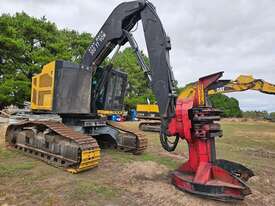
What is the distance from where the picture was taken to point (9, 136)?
8.23 m

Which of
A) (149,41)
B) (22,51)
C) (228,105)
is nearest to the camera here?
(149,41)

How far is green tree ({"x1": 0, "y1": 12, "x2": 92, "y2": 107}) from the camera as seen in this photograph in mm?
20844

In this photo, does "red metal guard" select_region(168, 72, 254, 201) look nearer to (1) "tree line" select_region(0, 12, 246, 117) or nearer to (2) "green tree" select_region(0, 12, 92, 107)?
(1) "tree line" select_region(0, 12, 246, 117)

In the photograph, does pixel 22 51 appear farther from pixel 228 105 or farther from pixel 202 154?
pixel 228 105

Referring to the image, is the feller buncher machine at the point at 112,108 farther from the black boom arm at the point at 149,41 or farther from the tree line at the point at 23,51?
the tree line at the point at 23,51

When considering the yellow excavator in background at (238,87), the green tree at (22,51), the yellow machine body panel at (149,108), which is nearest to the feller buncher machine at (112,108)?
the yellow excavator in background at (238,87)

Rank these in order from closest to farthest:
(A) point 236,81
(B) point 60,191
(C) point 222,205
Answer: (C) point 222,205 → (B) point 60,191 → (A) point 236,81

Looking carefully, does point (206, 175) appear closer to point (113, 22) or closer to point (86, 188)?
point (86, 188)

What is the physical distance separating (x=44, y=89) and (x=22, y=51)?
54.4ft

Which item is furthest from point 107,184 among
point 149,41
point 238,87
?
point 238,87

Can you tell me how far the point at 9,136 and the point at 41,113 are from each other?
1.71 metres

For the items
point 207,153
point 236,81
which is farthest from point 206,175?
point 236,81

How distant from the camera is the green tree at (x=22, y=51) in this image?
20844 millimetres

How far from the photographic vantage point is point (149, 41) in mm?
5879
